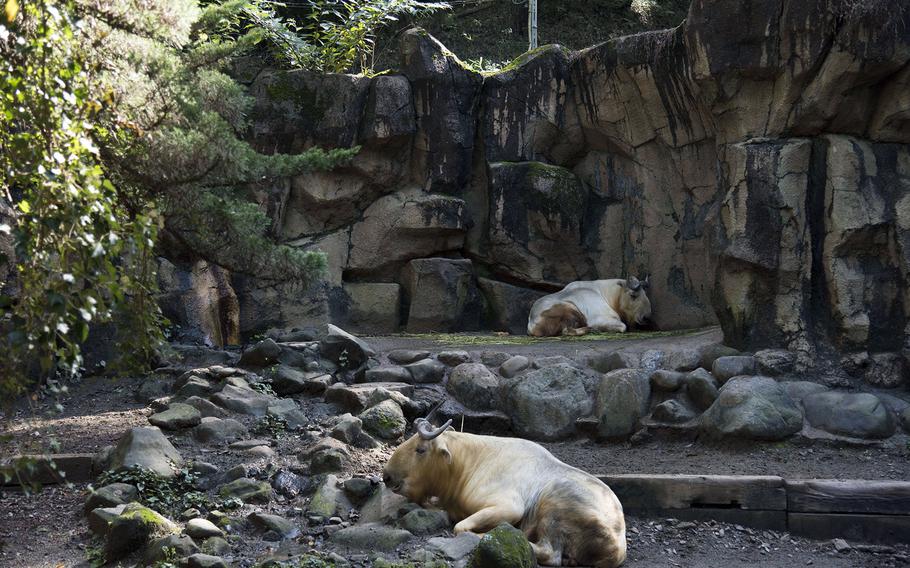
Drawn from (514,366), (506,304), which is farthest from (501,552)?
(506,304)

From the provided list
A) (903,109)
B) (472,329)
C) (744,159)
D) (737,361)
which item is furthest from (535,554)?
(472,329)

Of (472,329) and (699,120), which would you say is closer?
(699,120)

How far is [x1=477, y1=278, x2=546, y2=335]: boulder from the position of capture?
11.5 metres

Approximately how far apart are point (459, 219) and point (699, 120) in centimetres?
316

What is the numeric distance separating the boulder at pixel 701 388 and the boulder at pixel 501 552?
374cm

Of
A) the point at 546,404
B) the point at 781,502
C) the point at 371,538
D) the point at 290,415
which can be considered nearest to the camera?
the point at 371,538

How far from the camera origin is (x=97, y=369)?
854 centimetres

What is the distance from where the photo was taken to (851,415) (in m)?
7.37

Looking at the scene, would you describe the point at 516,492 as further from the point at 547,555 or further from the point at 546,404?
the point at 546,404

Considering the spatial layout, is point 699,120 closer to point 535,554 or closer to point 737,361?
point 737,361

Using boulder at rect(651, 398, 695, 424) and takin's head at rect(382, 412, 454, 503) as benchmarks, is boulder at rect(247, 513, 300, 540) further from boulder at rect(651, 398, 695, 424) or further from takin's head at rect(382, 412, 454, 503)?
boulder at rect(651, 398, 695, 424)

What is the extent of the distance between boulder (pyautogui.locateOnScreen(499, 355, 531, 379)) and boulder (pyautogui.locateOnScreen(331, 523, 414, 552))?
3.42 m

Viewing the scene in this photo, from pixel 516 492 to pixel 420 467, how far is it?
2.09 ft

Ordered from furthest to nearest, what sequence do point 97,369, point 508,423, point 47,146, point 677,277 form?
point 677,277
point 97,369
point 508,423
point 47,146
